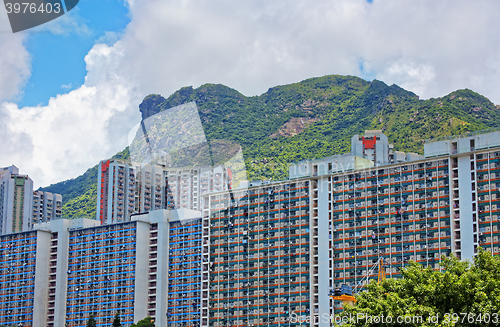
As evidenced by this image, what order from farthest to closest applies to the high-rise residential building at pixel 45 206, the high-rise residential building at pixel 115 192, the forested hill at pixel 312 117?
the high-rise residential building at pixel 45 206 → the forested hill at pixel 312 117 → the high-rise residential building at pixel 115 192

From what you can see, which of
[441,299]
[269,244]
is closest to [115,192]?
[269,244]

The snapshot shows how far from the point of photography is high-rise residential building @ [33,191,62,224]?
97.0 m

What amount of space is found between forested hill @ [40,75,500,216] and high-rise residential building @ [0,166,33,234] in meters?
9.51

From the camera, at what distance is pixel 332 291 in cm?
5238

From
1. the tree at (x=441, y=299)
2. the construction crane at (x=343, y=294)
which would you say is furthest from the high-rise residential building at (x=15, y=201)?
the tree at (x=441, y=299)

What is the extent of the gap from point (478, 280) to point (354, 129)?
284ft

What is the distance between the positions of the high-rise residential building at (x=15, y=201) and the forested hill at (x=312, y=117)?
31.2 feet

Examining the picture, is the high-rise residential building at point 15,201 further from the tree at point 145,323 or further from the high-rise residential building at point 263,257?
the high-rise residential building at point 263,257

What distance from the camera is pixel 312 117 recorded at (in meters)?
127

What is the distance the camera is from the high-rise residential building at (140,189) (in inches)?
3401

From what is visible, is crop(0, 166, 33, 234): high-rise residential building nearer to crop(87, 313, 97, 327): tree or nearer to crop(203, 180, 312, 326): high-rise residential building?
crop(87, 313, 97, 327): tree

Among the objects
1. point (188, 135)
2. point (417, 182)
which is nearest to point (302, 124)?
point (417, 182)

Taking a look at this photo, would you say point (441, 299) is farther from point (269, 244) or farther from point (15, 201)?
point (15, 201)

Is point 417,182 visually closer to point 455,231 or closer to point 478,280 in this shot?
point 455,231
